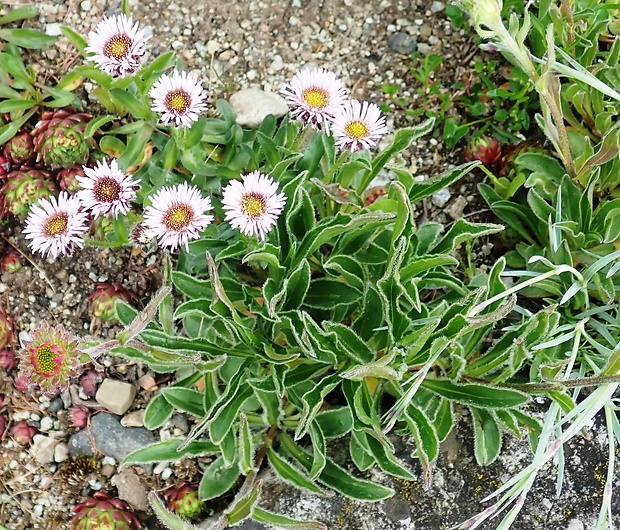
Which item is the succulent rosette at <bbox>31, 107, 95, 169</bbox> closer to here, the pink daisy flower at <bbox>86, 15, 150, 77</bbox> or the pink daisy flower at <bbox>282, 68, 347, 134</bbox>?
the pink daisy flower at <bbox>86, 15, 150, 77</bbox>

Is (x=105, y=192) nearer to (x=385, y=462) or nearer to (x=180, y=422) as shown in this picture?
(x=180, y=422)

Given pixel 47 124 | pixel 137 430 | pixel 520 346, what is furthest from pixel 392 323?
pixel 47 124

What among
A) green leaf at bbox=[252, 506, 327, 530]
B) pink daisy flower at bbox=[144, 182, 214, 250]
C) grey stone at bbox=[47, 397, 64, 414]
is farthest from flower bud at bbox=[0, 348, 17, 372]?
green leaf at bbox=[252, 506, 327, 530]

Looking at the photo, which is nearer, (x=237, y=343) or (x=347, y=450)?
(x=237, y=343)

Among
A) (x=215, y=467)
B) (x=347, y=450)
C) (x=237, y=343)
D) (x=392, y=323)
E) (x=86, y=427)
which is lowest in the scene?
(x=86, y=427)

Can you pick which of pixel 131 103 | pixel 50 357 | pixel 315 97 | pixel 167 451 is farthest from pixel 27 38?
pixel 167 451

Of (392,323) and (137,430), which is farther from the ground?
(392,323)

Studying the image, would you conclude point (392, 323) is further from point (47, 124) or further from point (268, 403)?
point (47, 124)
